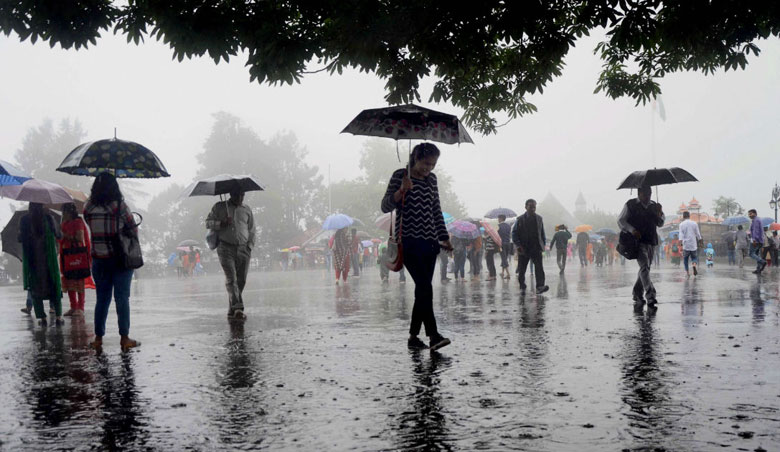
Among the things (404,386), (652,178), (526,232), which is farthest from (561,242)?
(404,386)

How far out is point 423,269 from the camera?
7004mm

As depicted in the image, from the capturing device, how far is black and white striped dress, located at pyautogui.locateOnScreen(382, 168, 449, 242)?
7005 millimetres

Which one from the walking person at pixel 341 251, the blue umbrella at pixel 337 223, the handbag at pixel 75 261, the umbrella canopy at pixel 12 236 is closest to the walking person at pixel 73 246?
the handbag at pixel 75 261

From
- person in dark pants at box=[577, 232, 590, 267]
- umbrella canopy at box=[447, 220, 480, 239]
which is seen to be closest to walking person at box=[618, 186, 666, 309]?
umbrella canopy at box=[447, 220, 480, 239]

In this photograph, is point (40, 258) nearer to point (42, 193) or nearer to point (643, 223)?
point (42, 193)

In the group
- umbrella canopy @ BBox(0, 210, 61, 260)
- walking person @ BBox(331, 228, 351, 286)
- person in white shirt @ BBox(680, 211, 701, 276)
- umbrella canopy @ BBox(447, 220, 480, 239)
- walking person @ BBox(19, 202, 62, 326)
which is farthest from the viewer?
walking person @ BBox(331, 228, 351, 286)

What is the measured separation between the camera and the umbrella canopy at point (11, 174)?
31.4ft

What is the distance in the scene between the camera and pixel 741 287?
15273mm

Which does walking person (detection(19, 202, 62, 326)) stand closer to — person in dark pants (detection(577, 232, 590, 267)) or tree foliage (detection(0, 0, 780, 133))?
tree foliage (detection(0, 0, 780, 133))

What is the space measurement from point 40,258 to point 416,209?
6179 millimetres

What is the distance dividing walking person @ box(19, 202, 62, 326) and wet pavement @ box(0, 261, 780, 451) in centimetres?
99

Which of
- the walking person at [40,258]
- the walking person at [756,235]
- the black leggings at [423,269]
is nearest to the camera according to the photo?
the black leggings at [423,269]

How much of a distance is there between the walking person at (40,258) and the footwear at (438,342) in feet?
19.8

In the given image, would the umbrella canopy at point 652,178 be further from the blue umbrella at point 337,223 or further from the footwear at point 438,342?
the blue umbrella at point 337,223
